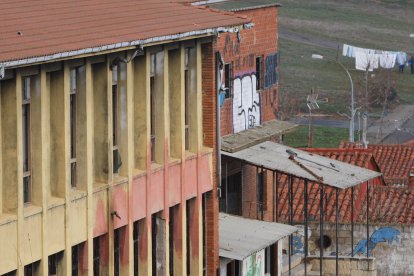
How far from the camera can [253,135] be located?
→ 40375 mm

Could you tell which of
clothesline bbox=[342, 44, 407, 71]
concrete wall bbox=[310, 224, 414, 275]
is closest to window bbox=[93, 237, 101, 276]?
concrete wall bbox=[310, 224, 414, 275]

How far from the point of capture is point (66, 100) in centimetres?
2830

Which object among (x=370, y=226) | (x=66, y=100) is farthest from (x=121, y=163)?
(x=370, y=226)

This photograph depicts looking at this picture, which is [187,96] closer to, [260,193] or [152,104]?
[152,104]

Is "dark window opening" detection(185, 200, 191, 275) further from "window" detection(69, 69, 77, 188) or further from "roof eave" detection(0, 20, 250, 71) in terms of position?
"window" detection(69, 69, 77, 188)

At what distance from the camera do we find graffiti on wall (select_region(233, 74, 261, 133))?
40000 mm

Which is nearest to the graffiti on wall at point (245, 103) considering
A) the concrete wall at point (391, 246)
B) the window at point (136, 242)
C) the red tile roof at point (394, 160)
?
the concrete wall at point (391, 246)

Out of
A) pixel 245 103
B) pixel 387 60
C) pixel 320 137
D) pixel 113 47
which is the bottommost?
pixel 387 60

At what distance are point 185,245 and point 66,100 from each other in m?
6.44

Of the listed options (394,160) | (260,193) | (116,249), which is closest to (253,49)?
(260,193)

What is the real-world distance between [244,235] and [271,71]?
23.9 feet

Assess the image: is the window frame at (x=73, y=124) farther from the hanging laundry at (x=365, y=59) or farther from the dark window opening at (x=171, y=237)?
the hanging laundry at (x=365, y=59)

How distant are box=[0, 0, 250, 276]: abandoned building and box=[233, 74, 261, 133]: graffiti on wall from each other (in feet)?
17.0

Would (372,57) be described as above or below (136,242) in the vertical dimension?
below
